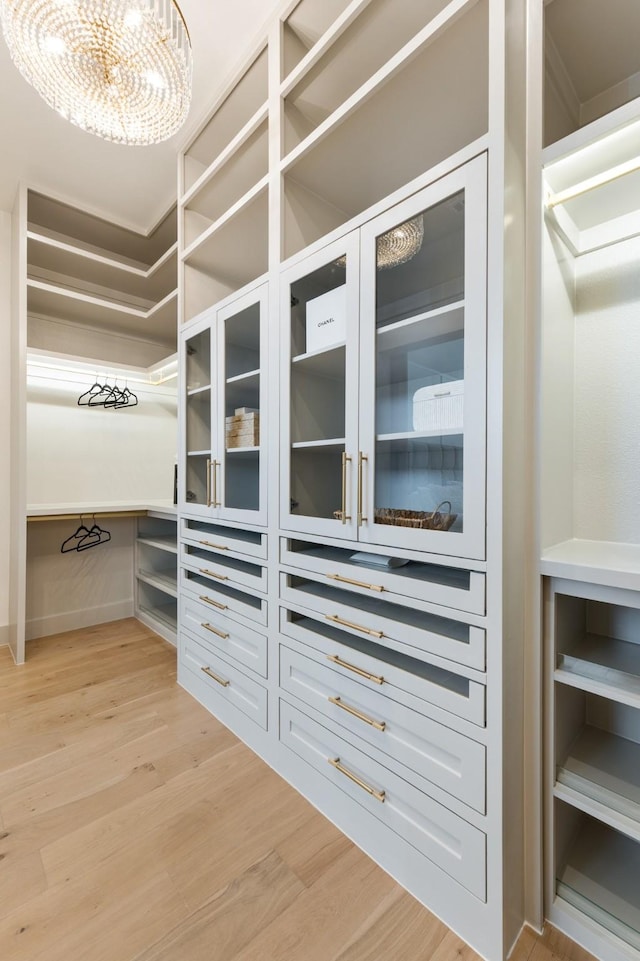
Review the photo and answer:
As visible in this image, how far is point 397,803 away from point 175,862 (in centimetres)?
69

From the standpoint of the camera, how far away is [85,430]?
3.16 m

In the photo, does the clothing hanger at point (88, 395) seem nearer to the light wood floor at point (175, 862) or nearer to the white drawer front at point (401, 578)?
the light wood floor at point (175, 862)

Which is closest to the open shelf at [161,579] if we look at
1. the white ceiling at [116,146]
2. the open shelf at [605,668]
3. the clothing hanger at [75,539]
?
the clothing hanger at [75,539]

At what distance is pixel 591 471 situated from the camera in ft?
4.28

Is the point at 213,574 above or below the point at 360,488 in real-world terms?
below

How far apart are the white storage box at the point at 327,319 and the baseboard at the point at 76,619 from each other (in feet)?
9.19

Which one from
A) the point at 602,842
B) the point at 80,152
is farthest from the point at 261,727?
the point at 80,152

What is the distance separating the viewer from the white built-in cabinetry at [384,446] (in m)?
0.98

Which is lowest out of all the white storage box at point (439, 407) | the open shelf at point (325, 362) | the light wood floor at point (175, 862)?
the light wood floor at point (175, 862)

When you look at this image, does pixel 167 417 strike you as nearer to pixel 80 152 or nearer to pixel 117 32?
pixel 80 152

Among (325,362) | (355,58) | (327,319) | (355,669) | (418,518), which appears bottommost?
(355,669)

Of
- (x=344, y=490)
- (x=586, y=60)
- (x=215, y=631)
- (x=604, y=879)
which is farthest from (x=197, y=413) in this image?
(x=604, y=879)

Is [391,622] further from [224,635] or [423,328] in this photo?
[224,635]

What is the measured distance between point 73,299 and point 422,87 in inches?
93.4
